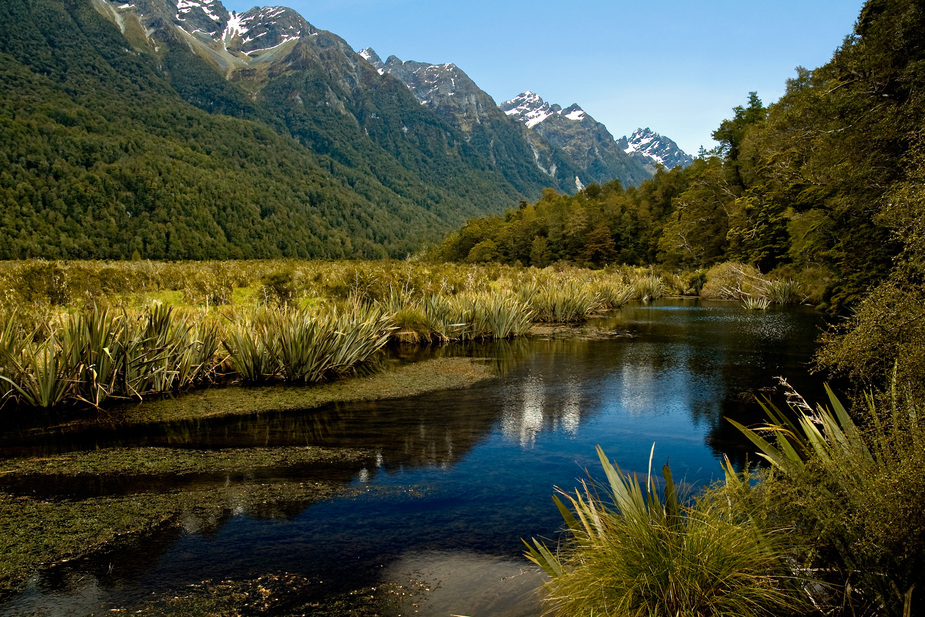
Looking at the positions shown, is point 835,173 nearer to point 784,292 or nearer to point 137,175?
point 784,292

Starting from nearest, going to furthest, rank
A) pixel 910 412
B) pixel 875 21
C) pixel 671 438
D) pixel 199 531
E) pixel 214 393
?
pixel 910 412 < pixel 199 531 < pixel 671 438 < pixel 214 393 < pixel 875 21

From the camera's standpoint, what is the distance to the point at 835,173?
1552 centimetres

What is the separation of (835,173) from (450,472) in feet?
51.2

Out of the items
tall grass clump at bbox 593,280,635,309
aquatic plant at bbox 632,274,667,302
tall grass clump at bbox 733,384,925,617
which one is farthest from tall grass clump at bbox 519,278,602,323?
tall grass clump at bbox 733,384,925,617

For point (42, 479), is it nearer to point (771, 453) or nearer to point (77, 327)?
point (77, 327)

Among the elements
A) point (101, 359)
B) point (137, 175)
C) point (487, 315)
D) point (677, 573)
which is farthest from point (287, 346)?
point (137, 175)

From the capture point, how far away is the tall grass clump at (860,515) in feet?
8.04

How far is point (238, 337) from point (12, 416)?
10.1 ft

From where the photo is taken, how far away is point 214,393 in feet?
28.7

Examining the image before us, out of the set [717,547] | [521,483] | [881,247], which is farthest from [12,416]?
[881,247]

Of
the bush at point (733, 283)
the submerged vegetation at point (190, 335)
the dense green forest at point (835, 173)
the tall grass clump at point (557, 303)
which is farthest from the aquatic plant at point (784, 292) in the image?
the submerged vegetation at point (190, 335)

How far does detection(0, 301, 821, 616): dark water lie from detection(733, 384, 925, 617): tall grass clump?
1.62m

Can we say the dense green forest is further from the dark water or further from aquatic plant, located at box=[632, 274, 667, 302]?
aquatic plant, located at box=[632, 274, 667, 302]

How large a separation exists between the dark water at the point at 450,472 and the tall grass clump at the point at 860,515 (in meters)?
1.62
